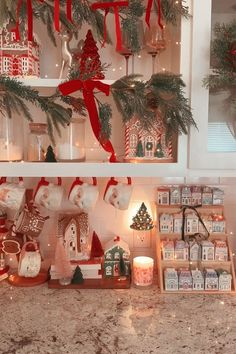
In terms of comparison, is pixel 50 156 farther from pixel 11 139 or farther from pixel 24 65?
pixel 24 65

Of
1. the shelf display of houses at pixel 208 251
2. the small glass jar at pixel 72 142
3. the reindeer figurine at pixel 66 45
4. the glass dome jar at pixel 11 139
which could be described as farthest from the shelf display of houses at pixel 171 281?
the reindeer figurine at pixel 66 45

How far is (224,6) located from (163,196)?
2.29 feet

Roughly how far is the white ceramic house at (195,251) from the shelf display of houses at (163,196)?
0.19m

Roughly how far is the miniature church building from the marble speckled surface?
49 centimetres

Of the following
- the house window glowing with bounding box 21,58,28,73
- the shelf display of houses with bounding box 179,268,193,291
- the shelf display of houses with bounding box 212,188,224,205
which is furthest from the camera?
the shelf display of houses with bounding box 212,188,224,205

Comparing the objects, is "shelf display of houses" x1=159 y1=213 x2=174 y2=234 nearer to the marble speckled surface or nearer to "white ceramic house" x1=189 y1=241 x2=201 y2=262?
"white ceramic house" x1=189 y1=241 x2=201 y2=262

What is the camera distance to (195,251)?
157 cm

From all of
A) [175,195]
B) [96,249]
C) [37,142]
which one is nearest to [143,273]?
[96,249]

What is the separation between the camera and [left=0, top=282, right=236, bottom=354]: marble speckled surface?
119 centimetres

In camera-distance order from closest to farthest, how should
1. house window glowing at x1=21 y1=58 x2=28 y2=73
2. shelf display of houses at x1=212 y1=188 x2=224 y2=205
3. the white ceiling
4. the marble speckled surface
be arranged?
the marble speckled surface, the white ceiling, house window glowing at x1=21 y1=58 x2=28 y2=73, shelf display of houses at x1=212 y1=188 x2=224 y2=205

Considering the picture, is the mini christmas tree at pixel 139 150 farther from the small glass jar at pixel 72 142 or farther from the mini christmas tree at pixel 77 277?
the mini christmas tree at pixel 77 277

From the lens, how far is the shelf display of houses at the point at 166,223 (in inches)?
63.0

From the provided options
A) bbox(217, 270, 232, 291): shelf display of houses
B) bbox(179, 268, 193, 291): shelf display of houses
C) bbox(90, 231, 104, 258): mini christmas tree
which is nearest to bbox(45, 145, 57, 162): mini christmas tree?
bbox(90, 231, 104, 258): mini christmas tree

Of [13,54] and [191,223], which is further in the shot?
[191,223]
